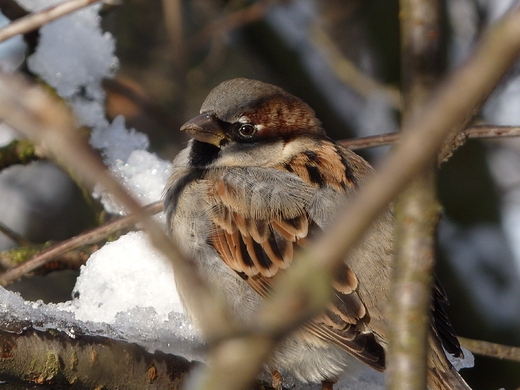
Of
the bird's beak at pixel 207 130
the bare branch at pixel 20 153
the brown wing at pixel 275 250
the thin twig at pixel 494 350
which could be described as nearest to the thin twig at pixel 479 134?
the brown wing at pixel 275 250

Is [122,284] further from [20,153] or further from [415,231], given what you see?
[415,231]

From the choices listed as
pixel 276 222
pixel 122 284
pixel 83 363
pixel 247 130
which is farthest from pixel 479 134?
pixel 83 363

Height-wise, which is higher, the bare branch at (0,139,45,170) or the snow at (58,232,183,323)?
the bare branch at (0,139,45,170)

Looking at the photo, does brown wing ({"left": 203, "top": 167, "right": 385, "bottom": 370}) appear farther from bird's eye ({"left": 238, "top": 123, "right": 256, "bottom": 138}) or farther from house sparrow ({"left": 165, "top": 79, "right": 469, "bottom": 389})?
bird's eye ({"left": 238, "top": 123, "right": 256, "bottom": 138})

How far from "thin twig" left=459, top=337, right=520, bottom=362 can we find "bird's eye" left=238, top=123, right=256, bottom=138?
1257 mm

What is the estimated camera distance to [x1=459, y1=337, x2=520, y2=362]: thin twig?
2998 millimetres

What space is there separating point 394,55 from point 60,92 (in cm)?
267

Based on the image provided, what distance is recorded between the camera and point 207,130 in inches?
125

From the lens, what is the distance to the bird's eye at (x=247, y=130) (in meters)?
3.23

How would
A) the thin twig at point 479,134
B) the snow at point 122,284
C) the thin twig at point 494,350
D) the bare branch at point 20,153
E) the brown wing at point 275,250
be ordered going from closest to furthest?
the brown wing at point 275,250 < the thin twig at point 479,134 < the snow at point 122,284 < the thin twig at point 494,350 < the bare branch at point 20,153

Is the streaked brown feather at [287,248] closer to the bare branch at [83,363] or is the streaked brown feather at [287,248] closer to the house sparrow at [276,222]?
the house sparrow at [276,222]

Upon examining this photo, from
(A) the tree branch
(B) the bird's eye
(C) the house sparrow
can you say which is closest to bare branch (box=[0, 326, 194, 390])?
(C) the house sparrow

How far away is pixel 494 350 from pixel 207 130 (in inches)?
58.8

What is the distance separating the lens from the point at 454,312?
15.2 feet
